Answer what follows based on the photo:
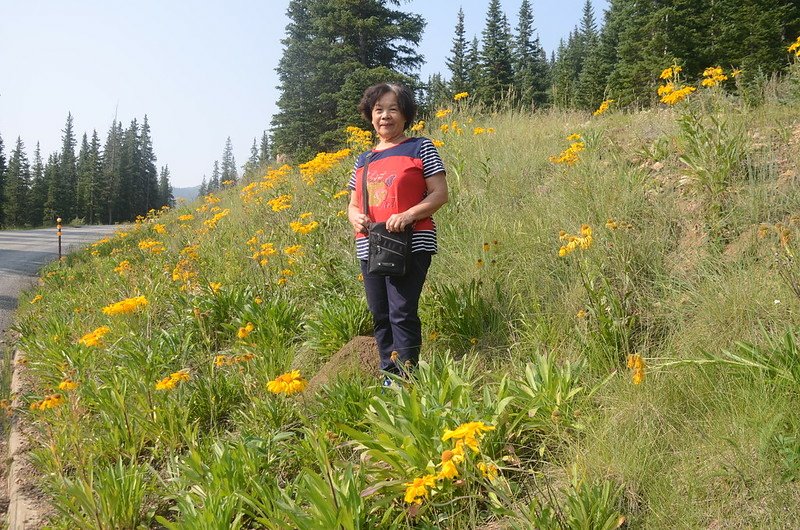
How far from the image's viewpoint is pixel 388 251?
259 centimetres

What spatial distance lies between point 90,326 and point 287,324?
2417 mm

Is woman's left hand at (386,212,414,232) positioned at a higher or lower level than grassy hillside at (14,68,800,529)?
higher

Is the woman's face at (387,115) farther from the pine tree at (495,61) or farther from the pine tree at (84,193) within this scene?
the pine tree at (84,193)

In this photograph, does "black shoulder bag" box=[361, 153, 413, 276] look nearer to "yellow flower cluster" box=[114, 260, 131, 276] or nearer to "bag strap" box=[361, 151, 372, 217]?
"bag strap" box=[361, 151, 372, 217]

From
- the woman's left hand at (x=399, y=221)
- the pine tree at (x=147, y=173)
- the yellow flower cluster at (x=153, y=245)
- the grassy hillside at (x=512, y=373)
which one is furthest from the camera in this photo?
the pine tree at (x=147, y=173)

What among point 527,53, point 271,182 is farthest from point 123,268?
point 527,53

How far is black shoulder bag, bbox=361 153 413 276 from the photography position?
2590mm

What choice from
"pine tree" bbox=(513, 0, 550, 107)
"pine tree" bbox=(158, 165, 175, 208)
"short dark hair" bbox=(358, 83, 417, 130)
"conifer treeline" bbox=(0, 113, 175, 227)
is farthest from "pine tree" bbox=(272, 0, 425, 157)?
"pine tree" bbox=(158, 165, 175, 208)

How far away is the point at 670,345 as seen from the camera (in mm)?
2334

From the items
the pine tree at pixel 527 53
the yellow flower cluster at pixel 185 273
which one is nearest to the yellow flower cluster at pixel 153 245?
the yellow flower cluster at pixel 185 273

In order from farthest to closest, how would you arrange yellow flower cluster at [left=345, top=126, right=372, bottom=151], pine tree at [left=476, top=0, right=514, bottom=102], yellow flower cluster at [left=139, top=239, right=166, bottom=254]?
pine tree at [left=476, top=0, right=514, bottom=102] < yellow flower cluster at [left=345, top=126, right=372, bottom=151] < yellow flower cluster at [left=139, top=239, right=166, bottom=254]

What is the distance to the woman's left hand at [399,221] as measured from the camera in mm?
2531

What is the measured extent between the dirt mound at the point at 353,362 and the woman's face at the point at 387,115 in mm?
1304

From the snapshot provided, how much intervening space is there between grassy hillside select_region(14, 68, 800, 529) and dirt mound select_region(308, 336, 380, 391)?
10 cm
